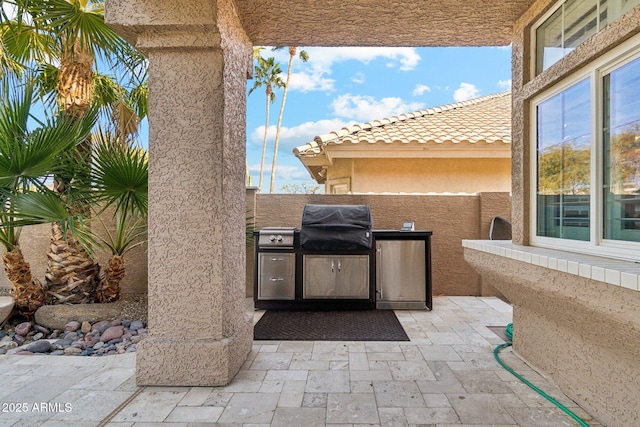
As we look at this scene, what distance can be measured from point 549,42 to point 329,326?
4.09m

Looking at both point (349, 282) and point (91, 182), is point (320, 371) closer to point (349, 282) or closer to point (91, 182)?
point (349, 282)

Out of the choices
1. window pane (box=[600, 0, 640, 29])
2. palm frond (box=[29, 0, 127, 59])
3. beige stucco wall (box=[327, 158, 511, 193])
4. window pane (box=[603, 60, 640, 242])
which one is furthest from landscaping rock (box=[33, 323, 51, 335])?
window pane (box=[600, 0, 640, 29])

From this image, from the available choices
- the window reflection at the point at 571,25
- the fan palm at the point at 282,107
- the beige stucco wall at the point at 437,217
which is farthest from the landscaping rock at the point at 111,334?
the fan palm at the point at 282,107

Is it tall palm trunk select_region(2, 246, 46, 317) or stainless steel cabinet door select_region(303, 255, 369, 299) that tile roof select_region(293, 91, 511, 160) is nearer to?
stainless steel cabinet door select_region(303, 255, 369, 299)

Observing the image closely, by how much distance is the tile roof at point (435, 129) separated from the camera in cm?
772

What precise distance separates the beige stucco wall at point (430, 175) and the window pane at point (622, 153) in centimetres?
565

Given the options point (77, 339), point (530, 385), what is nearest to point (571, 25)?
point (530, 385)

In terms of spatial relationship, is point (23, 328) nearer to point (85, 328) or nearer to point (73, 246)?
point (85, 328)

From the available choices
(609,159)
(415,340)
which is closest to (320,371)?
(415,340)

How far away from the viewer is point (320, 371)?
335 centimetres

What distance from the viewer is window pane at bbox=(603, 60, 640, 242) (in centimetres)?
229

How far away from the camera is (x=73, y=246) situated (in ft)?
17.5

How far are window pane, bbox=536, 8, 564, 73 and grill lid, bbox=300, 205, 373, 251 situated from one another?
3.08 metres

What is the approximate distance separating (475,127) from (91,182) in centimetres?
811
